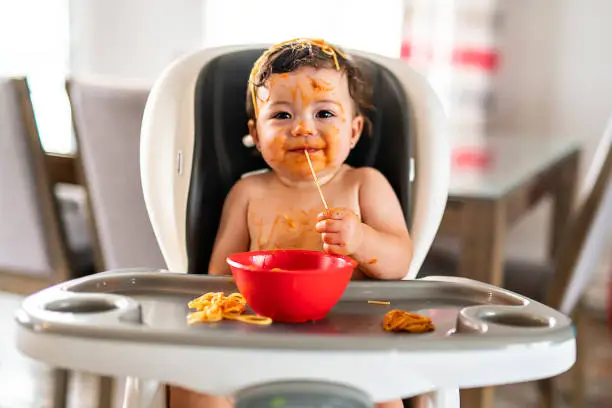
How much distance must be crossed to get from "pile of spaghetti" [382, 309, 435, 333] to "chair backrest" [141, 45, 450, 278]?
26 centimetres

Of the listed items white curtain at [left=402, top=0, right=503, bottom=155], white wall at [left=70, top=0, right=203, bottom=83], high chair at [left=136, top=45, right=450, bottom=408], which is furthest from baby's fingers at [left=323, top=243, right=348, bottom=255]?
white wall at [left=70, top=0, right=203, bottom=83]

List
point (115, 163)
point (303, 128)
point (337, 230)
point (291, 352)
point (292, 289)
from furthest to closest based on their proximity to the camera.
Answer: point (115, 163)
point (303, 128)
point (337, 230)
point (292, 289)
point (291, 352)

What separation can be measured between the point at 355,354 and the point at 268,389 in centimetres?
8

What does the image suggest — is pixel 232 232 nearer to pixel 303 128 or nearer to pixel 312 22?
pixel 303 128

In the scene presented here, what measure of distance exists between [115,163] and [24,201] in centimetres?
34

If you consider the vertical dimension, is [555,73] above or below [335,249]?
below

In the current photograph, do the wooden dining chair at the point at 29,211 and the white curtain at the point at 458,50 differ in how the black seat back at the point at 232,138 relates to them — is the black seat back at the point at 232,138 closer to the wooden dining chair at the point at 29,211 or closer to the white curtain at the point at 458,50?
the wooden dining chair at the point at 29,211

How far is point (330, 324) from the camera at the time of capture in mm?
926

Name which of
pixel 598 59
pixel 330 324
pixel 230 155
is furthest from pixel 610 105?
pixel 330 324

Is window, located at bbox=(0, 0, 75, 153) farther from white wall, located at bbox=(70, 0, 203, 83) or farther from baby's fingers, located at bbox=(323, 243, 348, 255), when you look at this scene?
baby's fingers, located at bbox=(323, 243, 348, 255)

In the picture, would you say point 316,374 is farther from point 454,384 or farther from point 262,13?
point 262,13

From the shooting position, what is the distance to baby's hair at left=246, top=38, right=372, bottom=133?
1.10 metres

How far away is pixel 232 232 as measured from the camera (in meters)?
1.17

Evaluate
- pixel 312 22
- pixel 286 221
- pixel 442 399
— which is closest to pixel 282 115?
pixel 286 221
